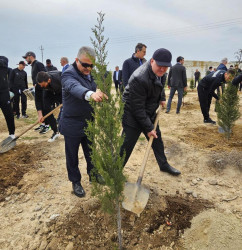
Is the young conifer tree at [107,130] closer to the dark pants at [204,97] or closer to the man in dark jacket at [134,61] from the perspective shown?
the man in dark jacket at [134,61]

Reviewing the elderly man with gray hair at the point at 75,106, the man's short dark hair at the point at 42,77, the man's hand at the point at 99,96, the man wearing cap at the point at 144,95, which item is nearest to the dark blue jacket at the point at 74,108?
the elderly man with gray hair at the point at 75,106

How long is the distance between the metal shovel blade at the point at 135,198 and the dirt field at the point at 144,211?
0.32 m

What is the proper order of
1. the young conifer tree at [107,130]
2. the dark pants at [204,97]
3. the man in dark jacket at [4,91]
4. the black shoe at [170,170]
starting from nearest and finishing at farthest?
the young conifer tree at [107,130] < the black shoe at [170,170] < the man in dark jacket at [4,91] < the dark pants at [204,97]

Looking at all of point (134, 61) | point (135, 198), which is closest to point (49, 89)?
point (134, 61)

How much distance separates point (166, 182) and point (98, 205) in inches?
52.0

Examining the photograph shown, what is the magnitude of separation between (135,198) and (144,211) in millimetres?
415

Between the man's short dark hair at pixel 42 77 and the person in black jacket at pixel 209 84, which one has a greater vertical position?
the man's short dark hair at pixel 42 77

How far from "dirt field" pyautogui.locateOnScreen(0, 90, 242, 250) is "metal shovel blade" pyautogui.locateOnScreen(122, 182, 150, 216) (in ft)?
1.05

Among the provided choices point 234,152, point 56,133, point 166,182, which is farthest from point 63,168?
point 234,152

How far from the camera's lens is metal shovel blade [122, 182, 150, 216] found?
2.54 m

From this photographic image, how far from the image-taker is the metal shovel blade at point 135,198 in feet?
8.34

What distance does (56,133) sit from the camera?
5.78 meters

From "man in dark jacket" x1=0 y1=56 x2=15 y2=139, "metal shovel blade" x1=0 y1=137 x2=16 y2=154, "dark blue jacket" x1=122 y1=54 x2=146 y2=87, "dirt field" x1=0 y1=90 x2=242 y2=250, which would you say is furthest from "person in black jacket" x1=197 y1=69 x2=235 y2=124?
"metal shovel blade" x1=0 y1=137 x2=16 y2=154

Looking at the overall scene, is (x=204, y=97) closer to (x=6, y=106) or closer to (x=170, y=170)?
(x=170, y=170)
